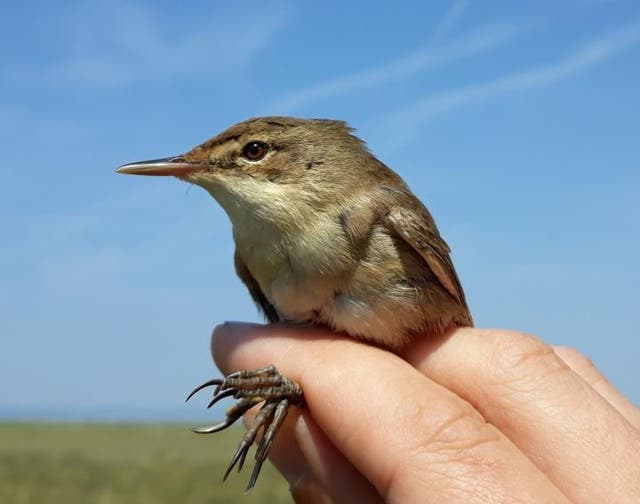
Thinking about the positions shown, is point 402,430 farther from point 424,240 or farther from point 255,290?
point 255,290

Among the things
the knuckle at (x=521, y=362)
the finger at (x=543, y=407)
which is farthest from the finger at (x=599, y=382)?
the finger at (x=543, y=407)

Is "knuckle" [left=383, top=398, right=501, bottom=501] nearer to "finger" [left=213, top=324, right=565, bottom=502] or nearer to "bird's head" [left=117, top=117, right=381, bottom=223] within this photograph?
"finger" [left=213, top=324, right=565, bottom=502]

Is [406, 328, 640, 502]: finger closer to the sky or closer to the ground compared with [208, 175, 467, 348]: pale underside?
closer to the ground

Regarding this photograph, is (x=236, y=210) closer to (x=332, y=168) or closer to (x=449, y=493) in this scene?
(x=332, y=168)

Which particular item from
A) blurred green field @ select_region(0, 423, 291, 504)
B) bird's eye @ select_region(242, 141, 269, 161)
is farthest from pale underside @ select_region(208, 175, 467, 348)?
blurred green field @ select_region(0, 423, 291, 504)

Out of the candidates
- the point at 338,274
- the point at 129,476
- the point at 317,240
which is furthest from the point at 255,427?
the point at 129,476

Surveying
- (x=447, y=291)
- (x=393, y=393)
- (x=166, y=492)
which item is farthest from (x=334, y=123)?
(x=166, y=492)
